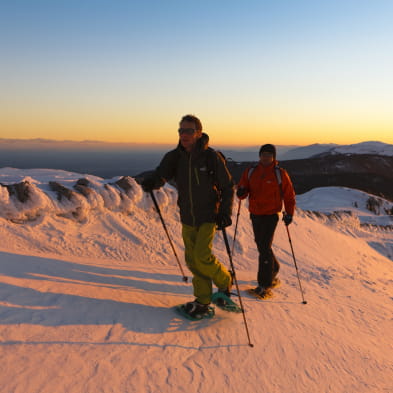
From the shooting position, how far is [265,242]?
207 inches

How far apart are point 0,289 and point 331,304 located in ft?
17.6

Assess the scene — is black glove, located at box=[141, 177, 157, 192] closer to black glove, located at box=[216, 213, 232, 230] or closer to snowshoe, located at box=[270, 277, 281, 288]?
black glove, located at box=[216, 213, 232, 230]

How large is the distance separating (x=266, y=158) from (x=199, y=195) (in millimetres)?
1819

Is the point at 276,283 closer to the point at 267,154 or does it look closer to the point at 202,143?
the point at 267,154

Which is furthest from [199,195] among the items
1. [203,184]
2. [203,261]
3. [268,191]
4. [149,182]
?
[268,191]

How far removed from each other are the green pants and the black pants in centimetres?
128

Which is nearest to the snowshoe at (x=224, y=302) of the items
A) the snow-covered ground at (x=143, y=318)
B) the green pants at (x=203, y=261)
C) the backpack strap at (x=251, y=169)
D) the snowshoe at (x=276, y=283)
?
the snow-covered ground at (x=143, y=318)

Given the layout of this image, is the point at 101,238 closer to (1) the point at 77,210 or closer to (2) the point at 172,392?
(1) the point at 77,210

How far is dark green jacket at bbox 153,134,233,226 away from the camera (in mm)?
3834

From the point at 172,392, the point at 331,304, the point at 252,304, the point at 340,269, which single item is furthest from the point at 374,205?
the point at 172,392

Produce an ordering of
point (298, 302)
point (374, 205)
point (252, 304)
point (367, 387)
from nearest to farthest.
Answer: point (367, 387)
point (252, 304)
point (298, 302)
point (374, 205)

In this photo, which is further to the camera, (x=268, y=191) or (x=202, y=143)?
(x=268, y=191)

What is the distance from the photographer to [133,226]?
25.1 feet

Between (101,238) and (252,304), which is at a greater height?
(101,238)
